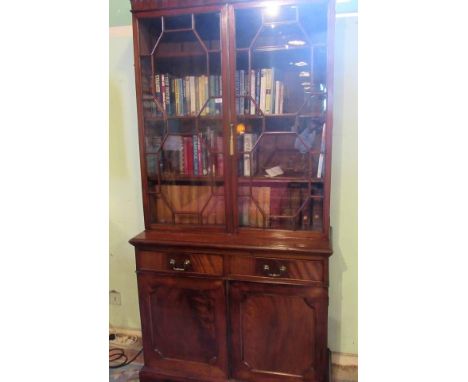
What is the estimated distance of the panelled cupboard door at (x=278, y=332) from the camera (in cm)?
146

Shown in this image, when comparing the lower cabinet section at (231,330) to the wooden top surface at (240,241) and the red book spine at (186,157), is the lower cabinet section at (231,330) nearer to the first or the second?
the wooden top surface at (240,241)

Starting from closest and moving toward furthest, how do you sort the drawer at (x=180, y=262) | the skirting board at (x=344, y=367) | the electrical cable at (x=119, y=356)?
the drawer at (x=180, y=262) < the skirting board at (x=344, y=367) < the electrical cable at (x=119, y=356)

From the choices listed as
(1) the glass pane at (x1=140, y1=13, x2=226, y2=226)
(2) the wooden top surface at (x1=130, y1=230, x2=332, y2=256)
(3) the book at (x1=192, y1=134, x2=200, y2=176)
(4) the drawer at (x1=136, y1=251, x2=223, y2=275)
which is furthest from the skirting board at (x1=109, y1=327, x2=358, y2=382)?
(3) the book at (x1=192, y1=134, x2=200, y2=176)

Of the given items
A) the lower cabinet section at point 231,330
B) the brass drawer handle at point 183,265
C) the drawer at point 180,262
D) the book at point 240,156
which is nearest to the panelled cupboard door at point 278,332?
the lower cabinet section at point 231,330

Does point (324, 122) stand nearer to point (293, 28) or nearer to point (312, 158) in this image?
point (312, 158)

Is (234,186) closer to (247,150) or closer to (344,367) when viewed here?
(247,150)

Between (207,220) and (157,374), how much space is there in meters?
0.84

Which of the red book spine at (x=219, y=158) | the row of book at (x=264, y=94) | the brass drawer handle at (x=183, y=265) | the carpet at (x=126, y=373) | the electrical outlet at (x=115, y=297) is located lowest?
the carpet at (x=126, y=373)

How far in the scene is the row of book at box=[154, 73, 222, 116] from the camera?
1.55m

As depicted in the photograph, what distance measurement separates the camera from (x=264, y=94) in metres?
1.50

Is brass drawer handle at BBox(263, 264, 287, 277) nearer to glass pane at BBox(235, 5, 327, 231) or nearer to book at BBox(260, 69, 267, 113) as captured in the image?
glass pane at BBox(235, 5, 327, 231)

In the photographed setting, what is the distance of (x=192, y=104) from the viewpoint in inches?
62.5

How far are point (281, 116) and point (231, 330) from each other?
1.05m

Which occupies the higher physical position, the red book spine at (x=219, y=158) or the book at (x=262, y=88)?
the book at (x=262, y=88)
